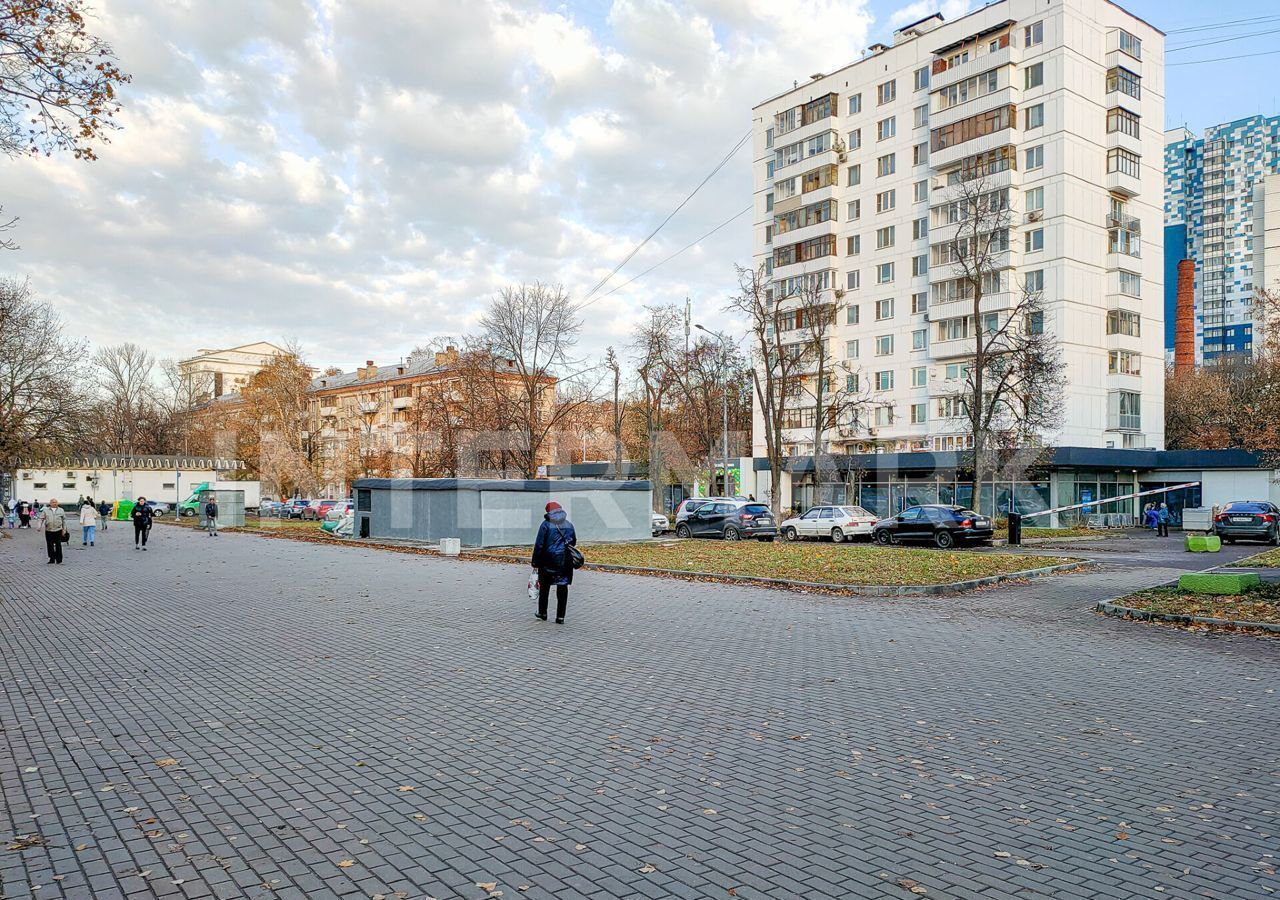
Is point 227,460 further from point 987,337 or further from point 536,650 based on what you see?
point 536,650

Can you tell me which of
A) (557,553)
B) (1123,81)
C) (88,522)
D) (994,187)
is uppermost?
(1123,81)

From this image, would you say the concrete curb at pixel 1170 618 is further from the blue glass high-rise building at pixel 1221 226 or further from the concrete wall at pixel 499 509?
the blue glass high-rise building at pixel 1221 226

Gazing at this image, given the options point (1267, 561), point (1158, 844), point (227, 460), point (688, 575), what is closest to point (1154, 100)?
point (1267, 561)

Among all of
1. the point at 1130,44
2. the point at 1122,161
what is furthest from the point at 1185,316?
the point at 1130,44

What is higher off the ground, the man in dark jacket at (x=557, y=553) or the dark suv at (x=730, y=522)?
the man in dark jacket at (x=557, y=553)

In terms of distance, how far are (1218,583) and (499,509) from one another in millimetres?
21116

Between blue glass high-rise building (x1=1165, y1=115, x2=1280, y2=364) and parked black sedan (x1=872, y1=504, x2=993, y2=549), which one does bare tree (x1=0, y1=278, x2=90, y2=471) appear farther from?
blue glass high-rise building (x1=1165, y1=115, x2=1280, y2=364)

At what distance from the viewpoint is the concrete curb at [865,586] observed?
16422 mm

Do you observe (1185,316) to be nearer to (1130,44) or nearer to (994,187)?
(1130,44)

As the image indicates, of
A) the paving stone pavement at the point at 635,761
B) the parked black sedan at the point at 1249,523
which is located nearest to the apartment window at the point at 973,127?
the parked black sedan at the point at 1249,523

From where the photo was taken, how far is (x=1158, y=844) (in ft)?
14.6

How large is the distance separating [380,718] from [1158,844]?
17.9ft

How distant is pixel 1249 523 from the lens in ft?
103

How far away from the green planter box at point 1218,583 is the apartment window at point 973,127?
41811mm
